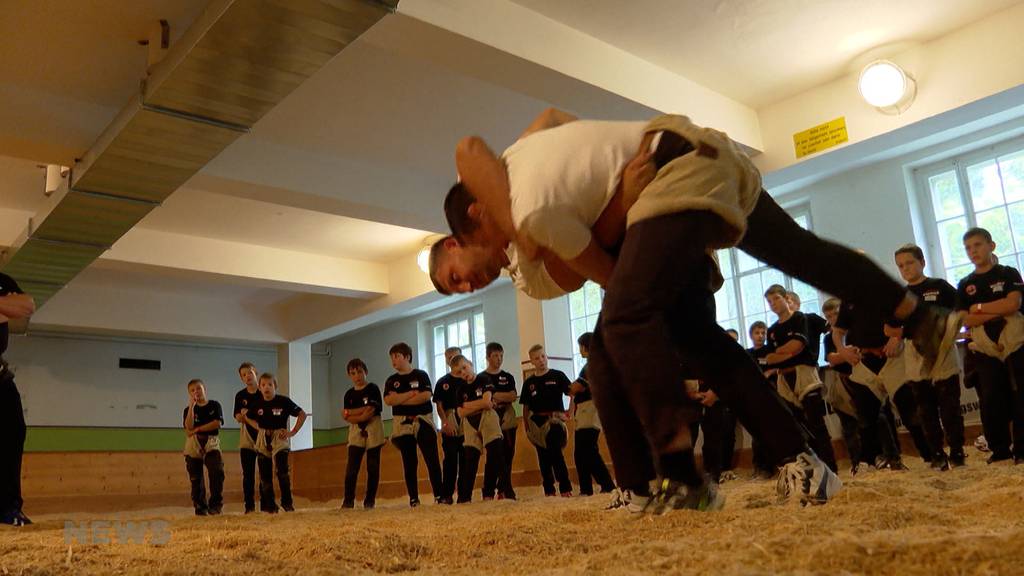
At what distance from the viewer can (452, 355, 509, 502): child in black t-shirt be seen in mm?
6422

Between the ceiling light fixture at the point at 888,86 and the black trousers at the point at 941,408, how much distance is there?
2189 millimetres

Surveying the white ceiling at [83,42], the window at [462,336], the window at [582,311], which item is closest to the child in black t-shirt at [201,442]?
the white ceiling at [83,42]

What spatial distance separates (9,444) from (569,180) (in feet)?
10.9

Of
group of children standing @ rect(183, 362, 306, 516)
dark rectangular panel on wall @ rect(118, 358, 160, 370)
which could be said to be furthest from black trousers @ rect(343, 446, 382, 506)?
dark rectangular panel on wall @ rect(118, 358, 160, 370)

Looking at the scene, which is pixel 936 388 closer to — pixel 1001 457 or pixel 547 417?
pixel 1001 457

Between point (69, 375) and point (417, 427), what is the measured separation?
7.79 metres

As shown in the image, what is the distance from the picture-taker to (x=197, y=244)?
8906 millimetres

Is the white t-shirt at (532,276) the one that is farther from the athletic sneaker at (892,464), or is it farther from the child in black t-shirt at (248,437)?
the child in black t-shirt at (248,437)

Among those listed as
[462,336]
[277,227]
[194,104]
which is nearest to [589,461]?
[194,104]

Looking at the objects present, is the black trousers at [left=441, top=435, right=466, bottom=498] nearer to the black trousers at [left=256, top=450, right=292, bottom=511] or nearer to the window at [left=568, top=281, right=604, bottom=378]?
the black trousers at [left=256, top=450, right=292, bottom=511]

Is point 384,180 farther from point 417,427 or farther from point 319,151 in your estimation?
point 417,427

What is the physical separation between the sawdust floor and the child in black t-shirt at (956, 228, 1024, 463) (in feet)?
7.94

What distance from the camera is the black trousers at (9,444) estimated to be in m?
3.63

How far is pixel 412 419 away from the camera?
21.3 feet
